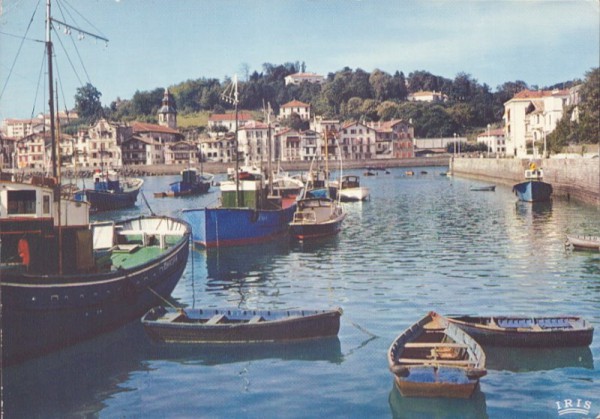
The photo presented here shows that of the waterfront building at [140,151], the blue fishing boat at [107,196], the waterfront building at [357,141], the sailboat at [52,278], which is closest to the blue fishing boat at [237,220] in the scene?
the sailboat at [52,278]

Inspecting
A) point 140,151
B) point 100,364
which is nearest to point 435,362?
point 100,364

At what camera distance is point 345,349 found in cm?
1745

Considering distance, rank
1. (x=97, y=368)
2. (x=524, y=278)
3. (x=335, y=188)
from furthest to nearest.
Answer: (x=335, y=188) < (x=524, y=278) < (x=97, y=368)

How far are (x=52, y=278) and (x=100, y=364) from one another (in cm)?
234

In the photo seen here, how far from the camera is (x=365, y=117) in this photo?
627 feet

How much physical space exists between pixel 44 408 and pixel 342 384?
5.96 metres

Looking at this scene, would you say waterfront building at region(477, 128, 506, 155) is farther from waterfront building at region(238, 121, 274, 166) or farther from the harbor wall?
the harbor wall

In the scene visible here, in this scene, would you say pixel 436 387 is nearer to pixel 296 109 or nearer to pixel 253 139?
pixel 253 139

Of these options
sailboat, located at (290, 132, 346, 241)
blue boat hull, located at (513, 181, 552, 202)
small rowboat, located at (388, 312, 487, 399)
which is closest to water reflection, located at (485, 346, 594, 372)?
small rowboat, located at (388, 312, 487, 399)

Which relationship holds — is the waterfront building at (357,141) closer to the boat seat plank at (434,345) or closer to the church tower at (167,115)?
the church tower at (167,115)

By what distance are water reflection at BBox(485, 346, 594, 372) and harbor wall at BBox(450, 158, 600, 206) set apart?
38863 millimetres

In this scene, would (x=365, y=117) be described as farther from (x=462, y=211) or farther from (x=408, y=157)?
(x=462, y=211)

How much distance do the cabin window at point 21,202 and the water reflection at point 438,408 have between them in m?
9.85

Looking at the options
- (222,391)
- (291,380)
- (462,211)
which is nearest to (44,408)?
(222,391)
